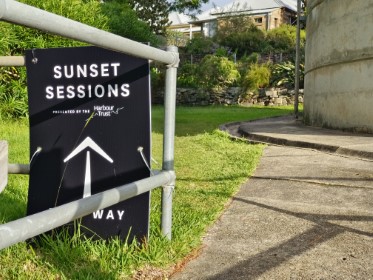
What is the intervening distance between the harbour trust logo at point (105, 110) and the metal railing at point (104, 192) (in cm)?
29

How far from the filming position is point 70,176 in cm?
247

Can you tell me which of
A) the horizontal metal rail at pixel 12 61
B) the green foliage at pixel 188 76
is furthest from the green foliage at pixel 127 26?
the horizontal metal rail at pixel 12 61

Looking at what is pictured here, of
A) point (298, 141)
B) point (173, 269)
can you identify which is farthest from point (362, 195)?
point (298, 141)

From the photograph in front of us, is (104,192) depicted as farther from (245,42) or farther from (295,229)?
(245,42)

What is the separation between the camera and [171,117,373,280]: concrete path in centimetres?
228

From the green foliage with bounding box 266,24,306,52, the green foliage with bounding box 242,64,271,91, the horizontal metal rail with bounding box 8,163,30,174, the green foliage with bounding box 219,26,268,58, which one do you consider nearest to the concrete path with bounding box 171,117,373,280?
the horizontal metal rail with bounding box 8,163,30,174

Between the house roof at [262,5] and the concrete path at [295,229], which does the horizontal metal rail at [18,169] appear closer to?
the concrete path at [295,229]

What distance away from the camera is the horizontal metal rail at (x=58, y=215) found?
120 centimetres

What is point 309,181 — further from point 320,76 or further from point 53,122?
point 320,76

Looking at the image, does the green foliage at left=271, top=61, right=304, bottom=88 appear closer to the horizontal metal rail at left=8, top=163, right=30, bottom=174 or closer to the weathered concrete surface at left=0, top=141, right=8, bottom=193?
the horizontal metal rail at left=8, top=163, right=30, bottom=174

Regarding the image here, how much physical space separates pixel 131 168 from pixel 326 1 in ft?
30.0

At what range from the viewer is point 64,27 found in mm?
1393

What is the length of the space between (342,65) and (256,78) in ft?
47.0

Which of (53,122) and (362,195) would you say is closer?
(53,122)
